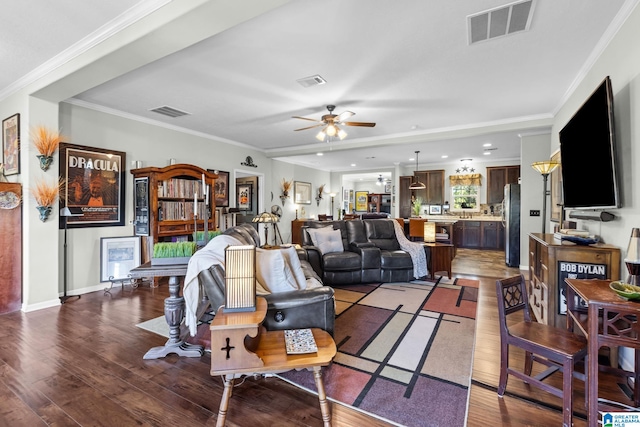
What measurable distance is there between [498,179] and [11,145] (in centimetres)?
1048

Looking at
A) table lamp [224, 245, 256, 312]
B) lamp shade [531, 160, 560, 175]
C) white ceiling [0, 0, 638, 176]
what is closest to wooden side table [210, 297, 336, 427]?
table lamp [224, 245, 256, 312]

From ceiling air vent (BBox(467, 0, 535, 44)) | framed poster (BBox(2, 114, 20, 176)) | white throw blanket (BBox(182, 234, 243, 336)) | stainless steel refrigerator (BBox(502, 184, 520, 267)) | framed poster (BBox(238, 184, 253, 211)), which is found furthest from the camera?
framed poster (BBox(238, 184, 253, 211))

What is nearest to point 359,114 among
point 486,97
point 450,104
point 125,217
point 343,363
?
point 450,104

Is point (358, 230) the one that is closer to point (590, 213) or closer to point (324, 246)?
point (324, 246)

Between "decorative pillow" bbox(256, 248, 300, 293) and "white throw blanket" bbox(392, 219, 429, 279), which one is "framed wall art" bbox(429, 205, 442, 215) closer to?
"white throw blanket" bbox(392, 219, 429, 279)

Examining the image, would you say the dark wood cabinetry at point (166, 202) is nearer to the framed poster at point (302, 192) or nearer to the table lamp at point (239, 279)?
the table lamp at point (239, 279)

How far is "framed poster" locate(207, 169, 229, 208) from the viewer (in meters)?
6.12

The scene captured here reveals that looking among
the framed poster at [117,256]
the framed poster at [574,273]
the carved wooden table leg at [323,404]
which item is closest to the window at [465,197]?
the framed poster at [574,273]

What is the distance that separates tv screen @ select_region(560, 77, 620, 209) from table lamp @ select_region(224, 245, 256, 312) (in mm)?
2755

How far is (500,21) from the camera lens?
2375 millimetres

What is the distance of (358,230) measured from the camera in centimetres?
521

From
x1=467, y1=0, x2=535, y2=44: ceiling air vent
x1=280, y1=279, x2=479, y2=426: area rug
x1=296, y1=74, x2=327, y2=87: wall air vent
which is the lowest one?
x1=280, y1=279, x2=479, y2=426: area rug

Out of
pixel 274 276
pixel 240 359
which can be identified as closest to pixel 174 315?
pixel 274 276

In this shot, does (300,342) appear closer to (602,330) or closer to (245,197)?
(602,330)
